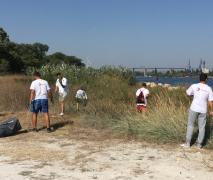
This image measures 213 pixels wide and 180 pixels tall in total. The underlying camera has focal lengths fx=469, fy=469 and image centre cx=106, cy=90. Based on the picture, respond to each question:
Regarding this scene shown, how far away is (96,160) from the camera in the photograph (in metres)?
9.32

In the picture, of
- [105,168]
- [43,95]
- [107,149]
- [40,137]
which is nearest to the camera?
[105,168]

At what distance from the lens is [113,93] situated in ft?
73.9

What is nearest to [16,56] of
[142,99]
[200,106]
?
[142,99]

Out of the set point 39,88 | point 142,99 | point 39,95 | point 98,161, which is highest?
point 39,88

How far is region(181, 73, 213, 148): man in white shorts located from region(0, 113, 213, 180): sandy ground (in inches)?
13.9

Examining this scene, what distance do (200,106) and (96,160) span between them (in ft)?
8.59

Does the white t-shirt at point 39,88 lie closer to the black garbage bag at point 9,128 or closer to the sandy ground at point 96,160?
the black garbage bag at point 9,128

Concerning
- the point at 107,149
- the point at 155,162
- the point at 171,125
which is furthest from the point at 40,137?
the point at 155,162

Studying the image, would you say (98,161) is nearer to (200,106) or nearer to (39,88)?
(200,106)

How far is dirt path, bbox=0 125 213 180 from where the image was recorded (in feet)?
26.9

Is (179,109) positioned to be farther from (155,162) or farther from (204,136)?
(155,162)

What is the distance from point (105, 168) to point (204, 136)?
3072 millimetres

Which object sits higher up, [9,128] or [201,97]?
[201,97]

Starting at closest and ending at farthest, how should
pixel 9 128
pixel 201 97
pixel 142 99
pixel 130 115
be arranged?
pixel 201 97
pixel 9 128
pixel 130 115
pixel 142 99
